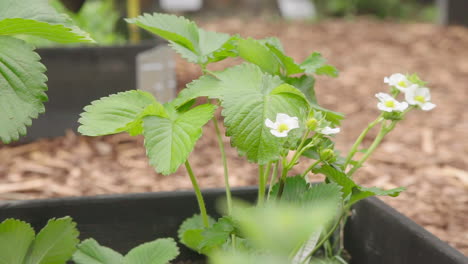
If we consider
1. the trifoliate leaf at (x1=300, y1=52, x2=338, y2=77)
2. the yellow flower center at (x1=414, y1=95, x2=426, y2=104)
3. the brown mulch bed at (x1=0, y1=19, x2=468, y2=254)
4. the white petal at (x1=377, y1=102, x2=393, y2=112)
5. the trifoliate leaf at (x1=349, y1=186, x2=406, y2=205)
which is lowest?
the brown mulch bed at (x1=0, y1=19, x2=468, y2=254)

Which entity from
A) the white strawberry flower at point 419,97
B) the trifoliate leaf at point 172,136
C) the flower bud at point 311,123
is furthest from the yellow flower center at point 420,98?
the trifoliate leaf at point 172,136

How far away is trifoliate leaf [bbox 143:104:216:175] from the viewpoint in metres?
0.70

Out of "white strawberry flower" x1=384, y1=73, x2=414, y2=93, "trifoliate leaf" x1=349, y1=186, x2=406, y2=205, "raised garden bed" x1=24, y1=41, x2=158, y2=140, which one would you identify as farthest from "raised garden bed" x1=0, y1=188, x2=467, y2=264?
"raised garden bed" x1=24, y1=41, x2=158, y2=140

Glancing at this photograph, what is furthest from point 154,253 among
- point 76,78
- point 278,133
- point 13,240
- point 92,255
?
point 76,78

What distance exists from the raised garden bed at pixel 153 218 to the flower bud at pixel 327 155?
0.22m

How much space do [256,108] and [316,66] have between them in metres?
0.20

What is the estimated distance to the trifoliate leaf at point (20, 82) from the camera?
681 millimetres

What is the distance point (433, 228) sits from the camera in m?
1.40

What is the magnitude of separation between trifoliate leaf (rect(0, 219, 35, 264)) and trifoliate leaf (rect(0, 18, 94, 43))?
0.28 m

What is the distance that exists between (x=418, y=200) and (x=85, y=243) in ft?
3.46

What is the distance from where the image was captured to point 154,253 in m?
0.85

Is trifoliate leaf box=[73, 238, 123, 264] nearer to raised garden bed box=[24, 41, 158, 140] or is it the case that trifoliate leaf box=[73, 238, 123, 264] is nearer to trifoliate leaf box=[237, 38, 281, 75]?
trifoliate leaf box=[237, 38, 281, 75]

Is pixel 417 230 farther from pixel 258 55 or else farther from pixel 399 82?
pixel 258 55

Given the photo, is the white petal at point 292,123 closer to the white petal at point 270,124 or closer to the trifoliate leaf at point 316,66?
the white petal at point 270,124
